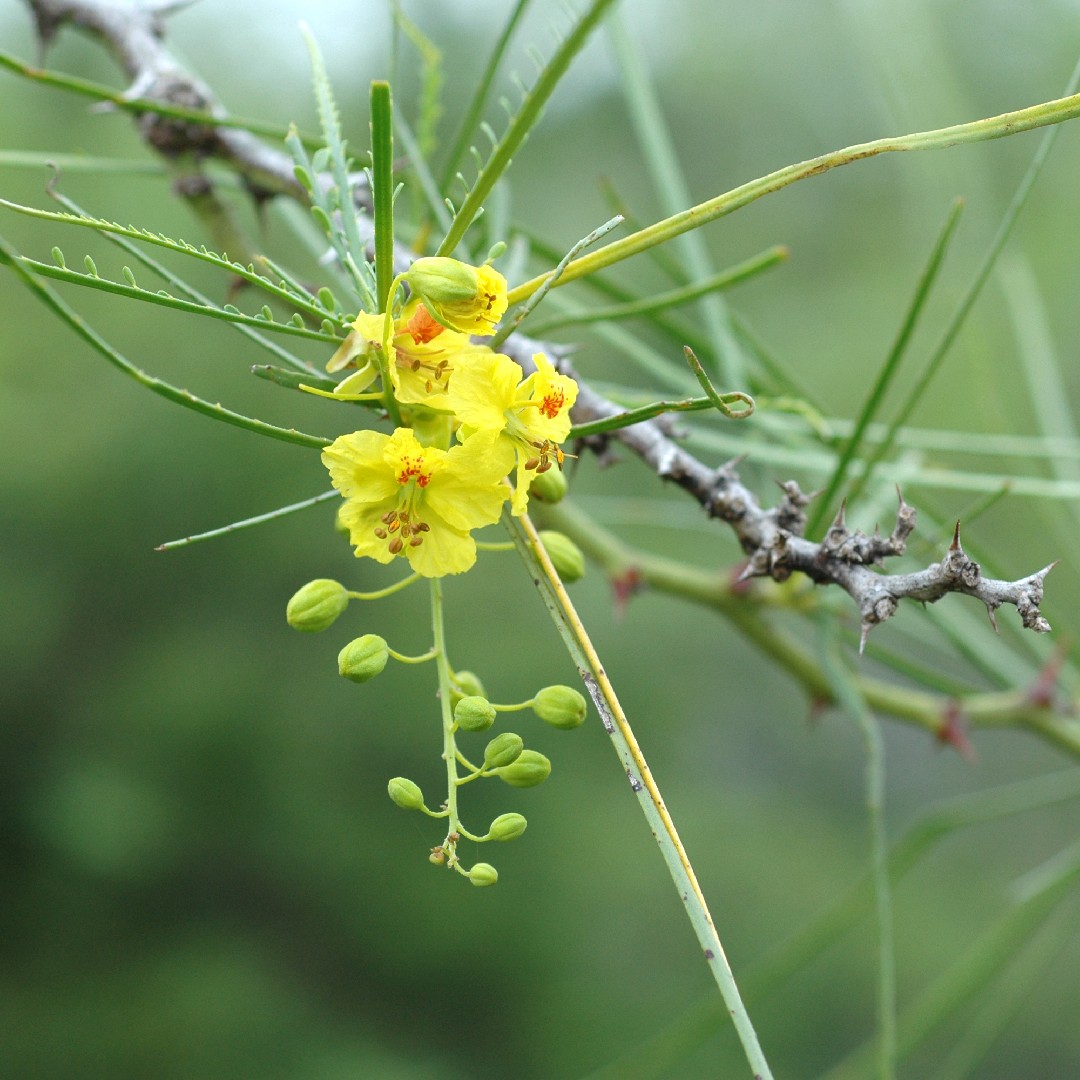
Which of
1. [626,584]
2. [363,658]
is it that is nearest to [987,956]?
[626,584]

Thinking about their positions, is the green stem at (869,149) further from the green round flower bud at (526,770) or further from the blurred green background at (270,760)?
the blurred green background at (270,760)

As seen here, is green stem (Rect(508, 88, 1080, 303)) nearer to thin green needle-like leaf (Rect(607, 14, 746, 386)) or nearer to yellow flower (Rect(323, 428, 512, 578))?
yellow flower (Rect(323, 428, 512, 578))

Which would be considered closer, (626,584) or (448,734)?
(448,734)

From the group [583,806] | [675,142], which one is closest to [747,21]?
[675,142]

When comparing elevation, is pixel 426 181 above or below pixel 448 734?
above

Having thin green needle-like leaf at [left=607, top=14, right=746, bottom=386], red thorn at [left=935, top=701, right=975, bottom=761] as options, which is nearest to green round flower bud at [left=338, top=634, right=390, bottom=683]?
thin green needle-like leaf at [left=607, top=14, right=746, bottom=386]

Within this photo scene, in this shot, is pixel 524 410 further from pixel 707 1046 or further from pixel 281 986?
pixel 707 1046

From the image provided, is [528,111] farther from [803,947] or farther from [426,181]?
→ [803,947]
